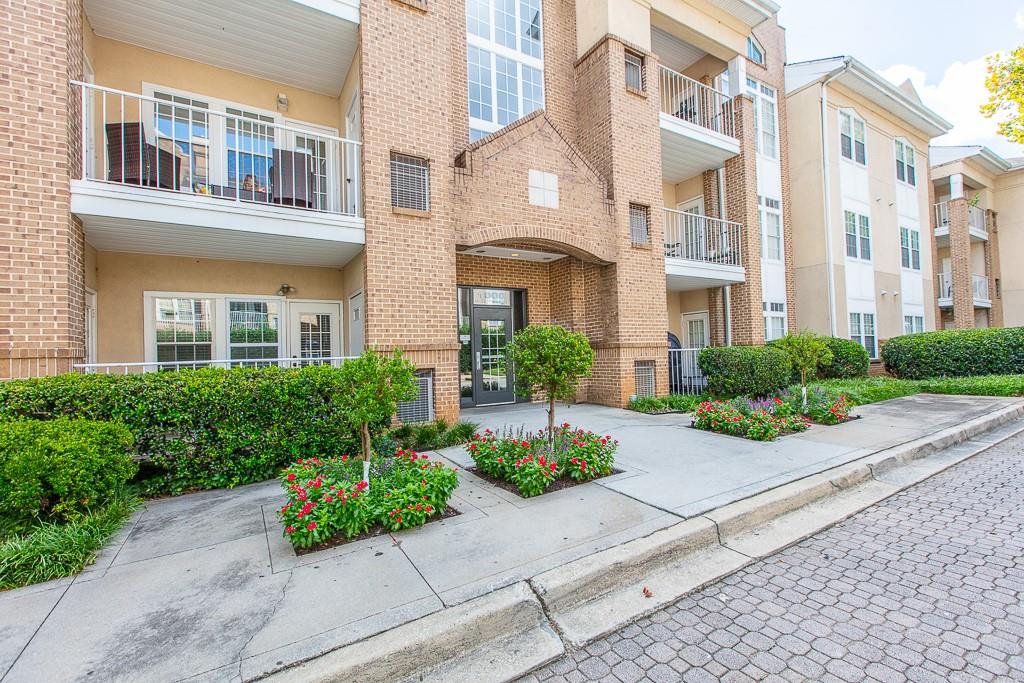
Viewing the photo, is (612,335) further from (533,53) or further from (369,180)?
(533,53)

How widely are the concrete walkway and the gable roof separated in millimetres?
14710

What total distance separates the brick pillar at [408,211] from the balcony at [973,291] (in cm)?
2338

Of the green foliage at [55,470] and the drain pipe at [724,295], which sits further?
the drain pipe at [724,295]

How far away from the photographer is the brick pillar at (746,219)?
1255 cm

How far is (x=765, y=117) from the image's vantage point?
1453 cm

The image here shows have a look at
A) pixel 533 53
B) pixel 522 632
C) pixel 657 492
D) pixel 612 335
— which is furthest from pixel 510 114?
pixel 522 632

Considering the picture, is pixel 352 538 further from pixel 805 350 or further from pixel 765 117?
pixel 765 117

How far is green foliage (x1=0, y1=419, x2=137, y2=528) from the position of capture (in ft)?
11.5

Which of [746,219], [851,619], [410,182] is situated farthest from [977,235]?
[851,619]

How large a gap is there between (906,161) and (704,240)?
1159 cm

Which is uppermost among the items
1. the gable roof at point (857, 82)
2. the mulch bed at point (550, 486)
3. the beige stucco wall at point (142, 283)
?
the gable roof at point (857, 82)

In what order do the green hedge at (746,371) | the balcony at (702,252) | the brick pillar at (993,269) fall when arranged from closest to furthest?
the green hedge at (746,371) < the balcony at (702,252) < the brick pillar at (993,269)

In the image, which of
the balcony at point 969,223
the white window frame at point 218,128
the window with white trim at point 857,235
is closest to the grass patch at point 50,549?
the white window frame at point 218,128

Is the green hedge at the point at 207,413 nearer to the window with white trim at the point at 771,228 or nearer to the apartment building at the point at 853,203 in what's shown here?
the window with white trim at the point at 771,228
